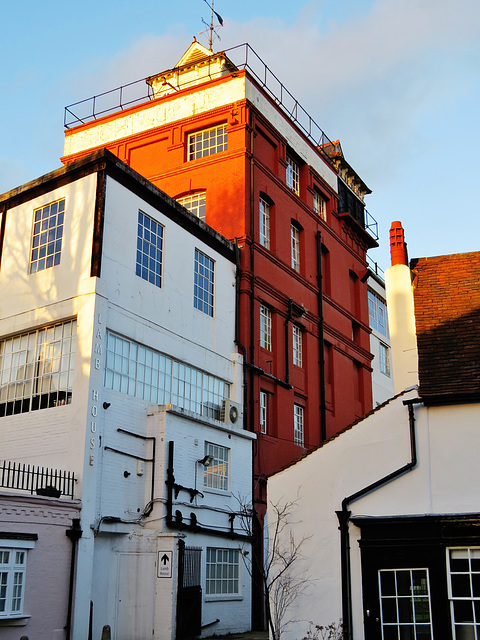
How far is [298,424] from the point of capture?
2950cm

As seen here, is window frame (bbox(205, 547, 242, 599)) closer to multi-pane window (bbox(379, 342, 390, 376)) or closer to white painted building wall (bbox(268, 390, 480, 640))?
white painted building wall (bbox(268, 390, 480, 640))

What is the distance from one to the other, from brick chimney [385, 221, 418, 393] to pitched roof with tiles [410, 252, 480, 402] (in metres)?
0.26

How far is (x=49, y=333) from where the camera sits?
20.9 metres

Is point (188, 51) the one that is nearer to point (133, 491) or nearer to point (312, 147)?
point (312, 147)

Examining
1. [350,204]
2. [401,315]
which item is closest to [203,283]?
[401,315]

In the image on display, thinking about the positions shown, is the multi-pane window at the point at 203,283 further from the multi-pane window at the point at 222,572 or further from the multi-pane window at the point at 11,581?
the multi-pane window at the point at 11,581

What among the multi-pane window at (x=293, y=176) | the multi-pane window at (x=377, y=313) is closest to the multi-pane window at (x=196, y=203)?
the multi-pane window at (x=293, y=176)

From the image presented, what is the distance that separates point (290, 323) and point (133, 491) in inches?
472

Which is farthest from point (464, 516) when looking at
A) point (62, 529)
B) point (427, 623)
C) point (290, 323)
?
point (290, 323)

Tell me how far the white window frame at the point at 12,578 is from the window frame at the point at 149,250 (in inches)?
342

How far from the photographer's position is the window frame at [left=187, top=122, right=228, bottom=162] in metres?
30.0

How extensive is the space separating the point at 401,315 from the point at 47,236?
11115 mm

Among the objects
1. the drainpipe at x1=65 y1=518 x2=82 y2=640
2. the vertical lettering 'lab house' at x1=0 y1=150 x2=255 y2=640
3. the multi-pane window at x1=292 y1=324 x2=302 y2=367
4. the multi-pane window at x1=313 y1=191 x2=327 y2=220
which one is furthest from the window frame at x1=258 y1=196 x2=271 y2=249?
the drainpipe at x1=65 y1=518 x2=82 y2=640

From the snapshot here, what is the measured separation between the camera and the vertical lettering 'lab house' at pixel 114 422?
17203 mm
